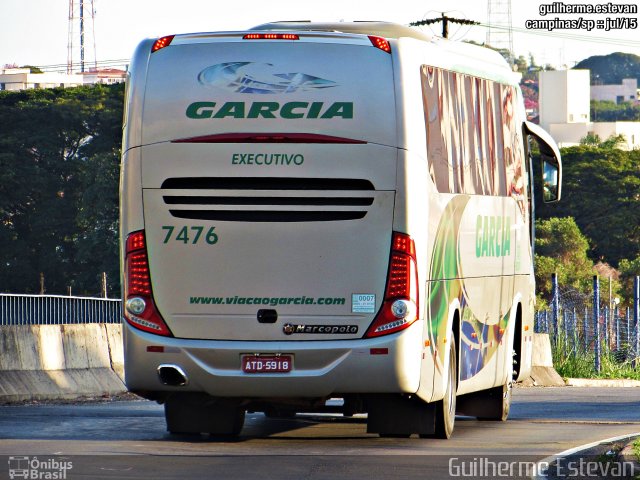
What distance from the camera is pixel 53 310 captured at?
26781mm

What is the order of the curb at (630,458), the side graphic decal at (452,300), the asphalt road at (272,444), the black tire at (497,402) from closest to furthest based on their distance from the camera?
the curb at (630,458), the asphalt road at (272,444), the side graphic decal at (452,300), the black tire at (497,402)

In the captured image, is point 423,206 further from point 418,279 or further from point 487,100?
point 487,100

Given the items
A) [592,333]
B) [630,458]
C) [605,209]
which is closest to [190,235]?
[630,458]

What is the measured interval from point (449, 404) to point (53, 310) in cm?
1241

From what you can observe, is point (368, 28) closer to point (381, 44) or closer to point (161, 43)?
point (381, 44)

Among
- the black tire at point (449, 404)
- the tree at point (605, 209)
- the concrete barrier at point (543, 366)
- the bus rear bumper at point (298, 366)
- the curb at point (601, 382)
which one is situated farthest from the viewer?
the tree at point (605, 209)

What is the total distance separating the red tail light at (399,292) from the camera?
14062 mm

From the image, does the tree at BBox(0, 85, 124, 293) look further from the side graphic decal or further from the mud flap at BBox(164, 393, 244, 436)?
the mud flap at BBox(164, 393, 244, 436)

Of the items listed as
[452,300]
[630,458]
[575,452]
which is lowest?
[575,452]

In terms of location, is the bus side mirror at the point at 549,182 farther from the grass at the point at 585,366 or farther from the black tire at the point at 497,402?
the grass at the point at 585,366

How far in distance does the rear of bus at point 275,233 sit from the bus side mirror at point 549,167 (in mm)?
6574

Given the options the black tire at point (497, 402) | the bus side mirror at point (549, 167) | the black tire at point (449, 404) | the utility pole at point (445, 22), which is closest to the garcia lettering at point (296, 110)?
the black tire at point (449, 404)

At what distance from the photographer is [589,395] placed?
981 inches

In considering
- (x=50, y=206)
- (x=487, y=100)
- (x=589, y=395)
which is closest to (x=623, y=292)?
(x=50, y=206)
